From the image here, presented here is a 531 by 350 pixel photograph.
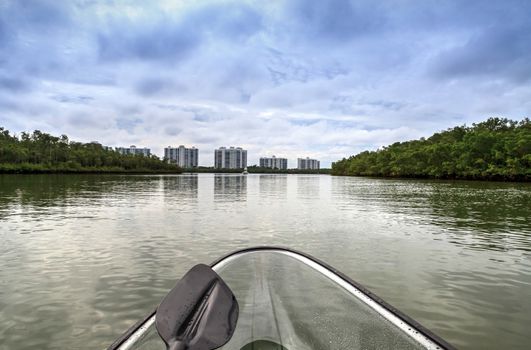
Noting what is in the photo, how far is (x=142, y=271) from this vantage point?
23.8 ft

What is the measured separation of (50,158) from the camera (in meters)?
119

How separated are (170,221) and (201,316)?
11978 millimetres

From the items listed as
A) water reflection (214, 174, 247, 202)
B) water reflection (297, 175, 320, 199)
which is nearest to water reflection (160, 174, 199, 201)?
water reflection (214, 174, 247, 202)

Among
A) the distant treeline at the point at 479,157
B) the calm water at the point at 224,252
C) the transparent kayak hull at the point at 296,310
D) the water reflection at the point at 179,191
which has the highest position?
the distant treeline at the point at 479,157

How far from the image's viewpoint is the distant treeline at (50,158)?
103188 mm

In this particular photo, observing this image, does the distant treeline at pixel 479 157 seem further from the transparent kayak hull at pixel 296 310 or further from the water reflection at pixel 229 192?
the transparent kayak hull at pixel 296 310

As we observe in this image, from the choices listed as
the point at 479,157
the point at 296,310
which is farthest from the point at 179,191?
the point at 479,157

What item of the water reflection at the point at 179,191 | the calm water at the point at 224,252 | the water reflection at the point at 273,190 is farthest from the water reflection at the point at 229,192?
the calm water at the point at 224,252

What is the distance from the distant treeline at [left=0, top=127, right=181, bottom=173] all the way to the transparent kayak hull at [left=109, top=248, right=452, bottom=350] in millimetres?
116250

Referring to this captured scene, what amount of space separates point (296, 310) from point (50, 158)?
138385 mm

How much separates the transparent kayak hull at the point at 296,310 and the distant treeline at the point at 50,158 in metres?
116

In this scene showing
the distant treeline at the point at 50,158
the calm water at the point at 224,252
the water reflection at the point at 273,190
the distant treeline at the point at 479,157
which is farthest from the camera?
the distant treeline at the point at 50,158

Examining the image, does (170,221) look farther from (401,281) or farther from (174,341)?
(174,341)

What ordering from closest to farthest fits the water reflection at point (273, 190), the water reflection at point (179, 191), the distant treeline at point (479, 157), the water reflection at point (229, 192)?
1. the water reflection at point (229, 192)
2. the water reflection at point (179, 191)
3. the water reflection at point (273, 190)
4. the distant treeline at point (479, 157)
